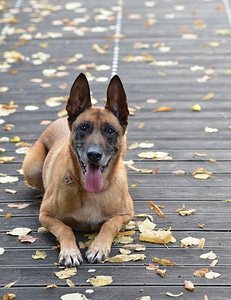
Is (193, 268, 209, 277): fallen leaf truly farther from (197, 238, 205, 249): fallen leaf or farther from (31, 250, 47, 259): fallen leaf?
(31, 250, 47, 259): fallen leaf

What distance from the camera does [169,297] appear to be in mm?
4156

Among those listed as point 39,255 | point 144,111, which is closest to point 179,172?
point 144,111

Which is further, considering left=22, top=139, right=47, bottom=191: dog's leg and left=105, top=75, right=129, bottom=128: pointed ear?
left=22, top=139, right=47, bottom=191: dog's leg

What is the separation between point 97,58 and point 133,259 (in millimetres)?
4841

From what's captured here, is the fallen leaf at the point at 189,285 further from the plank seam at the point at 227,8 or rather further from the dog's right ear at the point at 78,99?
the plank seam at the point at 227,8

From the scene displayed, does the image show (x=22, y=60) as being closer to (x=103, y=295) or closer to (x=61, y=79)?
(x=61, y=79)

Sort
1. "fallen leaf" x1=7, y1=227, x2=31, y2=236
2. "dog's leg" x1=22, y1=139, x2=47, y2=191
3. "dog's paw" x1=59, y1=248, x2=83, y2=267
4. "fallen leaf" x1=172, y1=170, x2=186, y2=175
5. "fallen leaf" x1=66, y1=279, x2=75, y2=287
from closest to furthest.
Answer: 1. "fallen leaf" x1=66, y1=279, x2=75, y2=287
2. "dog's paw" x1=59, y1=248, x2=83, y2=267
3. "fallen leaf" x1=7, y1=227, x2=31, y2=236
4. "dog's leg" x1=22, y1=139, x2=47, y2=191
5. "fallen leaf" x1=172, y1=170, x2=186, y2=175

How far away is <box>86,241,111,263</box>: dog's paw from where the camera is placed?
4.57 metres

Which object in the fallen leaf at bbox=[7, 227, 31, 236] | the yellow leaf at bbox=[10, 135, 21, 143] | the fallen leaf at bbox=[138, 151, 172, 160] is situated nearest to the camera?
the fallen leaf at bbox=[7, 227, 31, 236]

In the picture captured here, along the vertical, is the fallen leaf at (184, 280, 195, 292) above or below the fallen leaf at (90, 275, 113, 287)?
below

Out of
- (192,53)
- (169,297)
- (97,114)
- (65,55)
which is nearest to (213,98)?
(192,53)

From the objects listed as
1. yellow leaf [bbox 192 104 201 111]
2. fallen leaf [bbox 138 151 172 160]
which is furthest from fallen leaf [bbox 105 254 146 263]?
yellow leaf [bbox 192 104 201 111]

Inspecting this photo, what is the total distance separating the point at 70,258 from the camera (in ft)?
14.9

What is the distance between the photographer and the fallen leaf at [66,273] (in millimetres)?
4398
